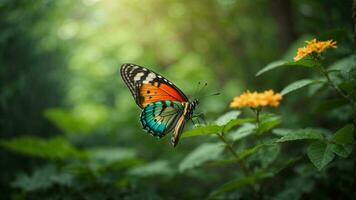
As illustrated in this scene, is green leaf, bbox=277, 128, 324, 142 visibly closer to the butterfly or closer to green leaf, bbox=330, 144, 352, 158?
green leaf, bbox=330, 144, 352, 158

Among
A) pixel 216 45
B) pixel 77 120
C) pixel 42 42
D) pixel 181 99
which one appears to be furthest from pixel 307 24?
pixel 42 42

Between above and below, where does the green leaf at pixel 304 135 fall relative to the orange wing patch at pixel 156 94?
below

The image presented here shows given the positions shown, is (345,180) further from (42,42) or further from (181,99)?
(42,42)

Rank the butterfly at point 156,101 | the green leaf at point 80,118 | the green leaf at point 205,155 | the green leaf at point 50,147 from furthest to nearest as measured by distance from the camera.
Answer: the green leaf at point 80,118, the green leaf at point 50,147, the butterfly at point 156,101, the green leaf at point 205,155

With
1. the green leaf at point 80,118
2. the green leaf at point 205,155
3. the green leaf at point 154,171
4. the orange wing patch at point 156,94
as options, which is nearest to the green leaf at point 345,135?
the green leaf at point 205,155

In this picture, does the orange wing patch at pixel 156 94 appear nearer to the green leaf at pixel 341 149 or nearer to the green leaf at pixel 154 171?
the green leaf at pixel 154 171

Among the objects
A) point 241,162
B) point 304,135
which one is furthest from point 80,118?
point 304,135
